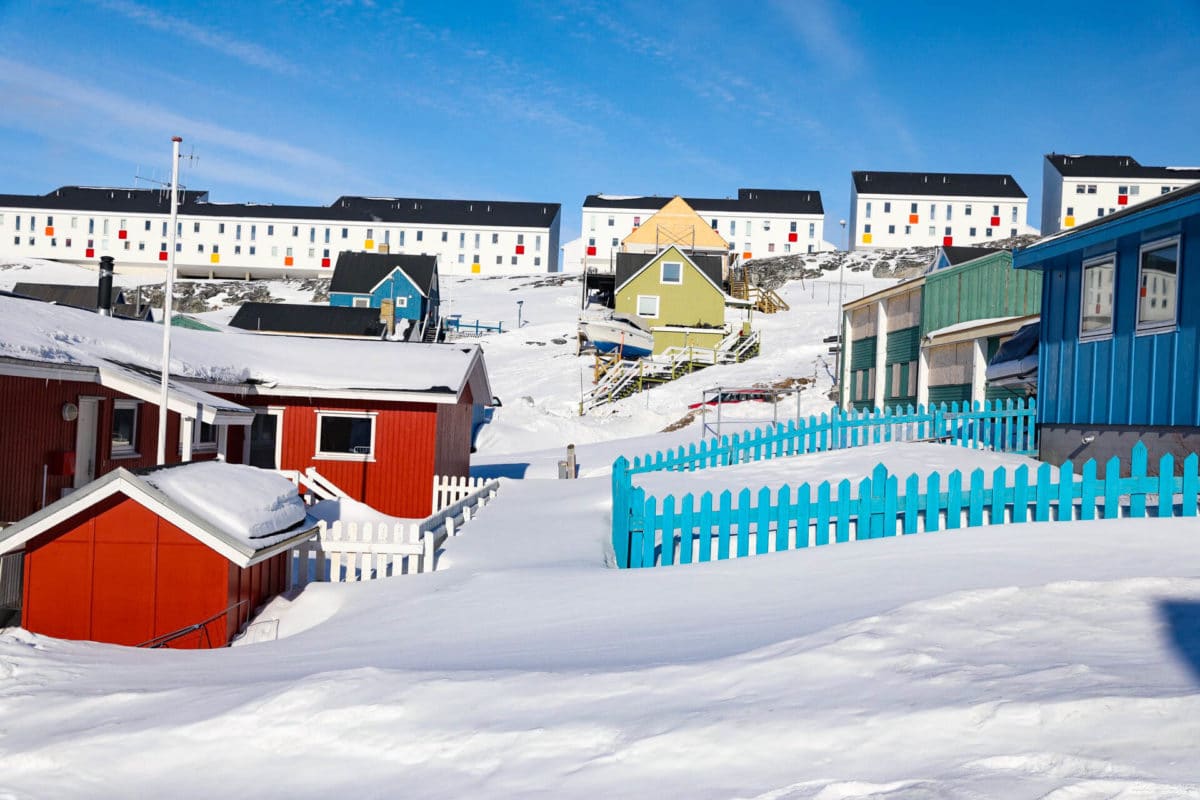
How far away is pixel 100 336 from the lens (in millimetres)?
15688

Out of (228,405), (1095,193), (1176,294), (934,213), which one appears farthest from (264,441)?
(1095,193)

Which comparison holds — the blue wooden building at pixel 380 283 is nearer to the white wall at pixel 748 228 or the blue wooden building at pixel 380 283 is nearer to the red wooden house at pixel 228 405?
the white wall at pixel 748 228

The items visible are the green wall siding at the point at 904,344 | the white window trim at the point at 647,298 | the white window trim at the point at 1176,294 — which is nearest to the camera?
the white window trim at the point at 1176,294

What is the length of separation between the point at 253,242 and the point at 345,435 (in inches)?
3687

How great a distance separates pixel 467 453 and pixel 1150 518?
16.8 metres

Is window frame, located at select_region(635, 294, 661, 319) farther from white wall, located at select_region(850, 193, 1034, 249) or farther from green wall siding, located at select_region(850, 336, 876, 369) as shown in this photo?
white wall, located at select_region(850, 193, 1034, 249)

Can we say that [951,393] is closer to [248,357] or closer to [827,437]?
[827,437]

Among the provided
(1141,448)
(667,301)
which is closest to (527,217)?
(667,301)

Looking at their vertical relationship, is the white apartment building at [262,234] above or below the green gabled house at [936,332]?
above

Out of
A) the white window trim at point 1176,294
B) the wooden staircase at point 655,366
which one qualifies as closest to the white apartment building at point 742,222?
the wooden staircase at point 655,366

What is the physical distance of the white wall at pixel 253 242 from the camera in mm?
105562

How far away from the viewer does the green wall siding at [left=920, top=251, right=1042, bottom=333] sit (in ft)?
78.7

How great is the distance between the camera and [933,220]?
99.6m

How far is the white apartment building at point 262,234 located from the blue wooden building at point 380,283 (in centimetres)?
3831
